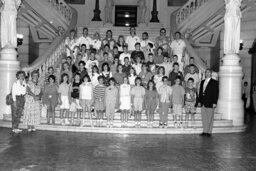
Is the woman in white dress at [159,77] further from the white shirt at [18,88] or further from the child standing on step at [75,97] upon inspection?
the white shirt at [18,88]

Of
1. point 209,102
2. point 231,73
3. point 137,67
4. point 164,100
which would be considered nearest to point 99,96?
point 164,100

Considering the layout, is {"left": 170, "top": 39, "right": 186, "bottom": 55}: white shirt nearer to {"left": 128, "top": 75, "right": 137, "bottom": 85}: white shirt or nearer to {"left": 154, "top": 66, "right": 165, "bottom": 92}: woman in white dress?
{"left": 154, "top": 66, "right": 165, "bottom": 92}: woman in white dress

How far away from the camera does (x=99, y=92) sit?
33.8 feet

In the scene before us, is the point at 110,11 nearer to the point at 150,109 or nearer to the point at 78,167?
the point at 150,109

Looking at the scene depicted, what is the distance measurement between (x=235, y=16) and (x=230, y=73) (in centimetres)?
172

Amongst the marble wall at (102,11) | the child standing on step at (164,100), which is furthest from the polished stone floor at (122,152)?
the marble wall at (102,11)

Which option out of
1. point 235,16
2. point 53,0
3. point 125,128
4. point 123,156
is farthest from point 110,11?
point 123,156

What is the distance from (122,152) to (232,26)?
603cm

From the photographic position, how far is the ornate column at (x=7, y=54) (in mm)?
→ 11398

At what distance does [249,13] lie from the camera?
59.7 ft

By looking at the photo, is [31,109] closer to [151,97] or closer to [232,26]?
[151,97]

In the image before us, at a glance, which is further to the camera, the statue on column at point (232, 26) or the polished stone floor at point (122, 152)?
the statue on column at point (232, 26)

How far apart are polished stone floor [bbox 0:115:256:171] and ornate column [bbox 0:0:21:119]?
1709 millimetres

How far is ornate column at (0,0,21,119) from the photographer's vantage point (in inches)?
449
